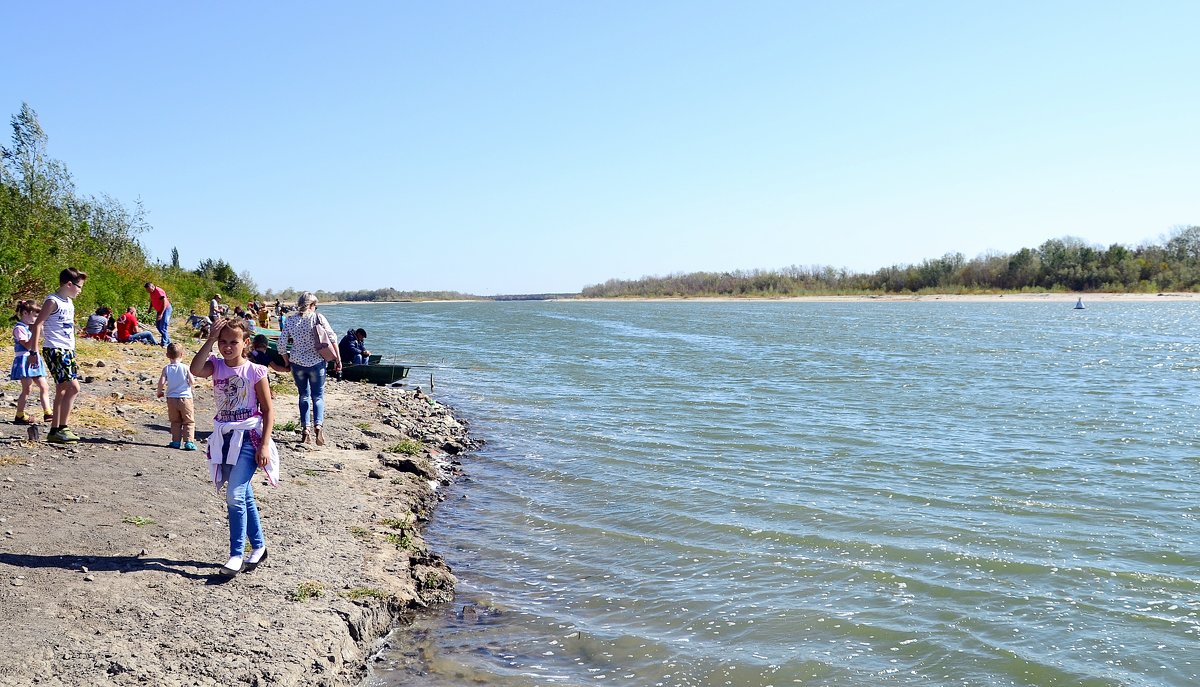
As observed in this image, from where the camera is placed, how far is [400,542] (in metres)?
7.91

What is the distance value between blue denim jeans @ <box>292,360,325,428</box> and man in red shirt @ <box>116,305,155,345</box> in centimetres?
1337

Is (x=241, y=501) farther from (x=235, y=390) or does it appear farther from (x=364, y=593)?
(x=364, y=593)

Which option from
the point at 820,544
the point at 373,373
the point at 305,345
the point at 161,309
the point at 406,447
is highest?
the point at 161,309

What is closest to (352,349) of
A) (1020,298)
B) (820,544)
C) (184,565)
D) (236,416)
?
(820,544)

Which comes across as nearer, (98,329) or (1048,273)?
(98,329)

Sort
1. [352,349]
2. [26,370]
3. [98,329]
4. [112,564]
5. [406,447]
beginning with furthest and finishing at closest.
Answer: [352,349] → [98,329] → [406,447] → [26,370] → [112,564]

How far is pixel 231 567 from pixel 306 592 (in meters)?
0.55

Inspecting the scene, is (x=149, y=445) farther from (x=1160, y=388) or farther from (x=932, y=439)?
(x=1160, y=388)

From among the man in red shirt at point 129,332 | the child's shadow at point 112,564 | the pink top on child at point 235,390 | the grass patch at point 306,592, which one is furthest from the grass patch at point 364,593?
the man in red shirt at point 129,332

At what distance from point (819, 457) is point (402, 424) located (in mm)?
7114

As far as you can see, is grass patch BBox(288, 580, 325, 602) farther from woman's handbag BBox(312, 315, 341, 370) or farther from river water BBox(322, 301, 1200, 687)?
woman's handbag BBox(312, 315, 341, 370)

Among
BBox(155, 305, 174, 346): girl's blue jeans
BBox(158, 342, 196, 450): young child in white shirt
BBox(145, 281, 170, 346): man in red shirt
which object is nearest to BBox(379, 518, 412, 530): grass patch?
BBox(158, 342, 196, 450): young child in white shirt

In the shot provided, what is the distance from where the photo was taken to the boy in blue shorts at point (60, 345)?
8.44 m

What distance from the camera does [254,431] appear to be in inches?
227
